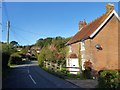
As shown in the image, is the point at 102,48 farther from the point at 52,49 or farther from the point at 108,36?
the point at 52,49

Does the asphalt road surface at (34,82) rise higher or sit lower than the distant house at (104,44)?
lower

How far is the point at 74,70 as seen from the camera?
36031 millimetres

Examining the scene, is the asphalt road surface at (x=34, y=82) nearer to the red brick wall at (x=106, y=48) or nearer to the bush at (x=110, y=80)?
the bush at (x=110, y=80)

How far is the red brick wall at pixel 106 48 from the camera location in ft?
109

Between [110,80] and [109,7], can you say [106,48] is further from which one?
[110,80]

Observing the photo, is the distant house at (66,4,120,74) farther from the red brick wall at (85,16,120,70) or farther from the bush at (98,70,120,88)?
the bush at (98,70,120,88)

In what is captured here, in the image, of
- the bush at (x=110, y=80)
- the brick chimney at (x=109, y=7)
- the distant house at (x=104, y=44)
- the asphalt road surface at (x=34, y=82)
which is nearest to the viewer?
the bush at (x=110, y=80)

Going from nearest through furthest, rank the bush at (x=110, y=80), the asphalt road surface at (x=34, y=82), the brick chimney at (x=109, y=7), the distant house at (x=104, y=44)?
the bush at (x=110, y=80)
the asphalt road surface at (x=34, y=82)
the distant house at (x=104, y=44)
the brick chimney at (x=109, y=7)

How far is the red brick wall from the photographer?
33109 millimetres

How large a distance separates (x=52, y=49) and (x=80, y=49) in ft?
50.8

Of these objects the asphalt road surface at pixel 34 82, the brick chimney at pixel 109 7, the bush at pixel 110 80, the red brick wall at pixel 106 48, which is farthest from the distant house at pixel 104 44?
the bush at pixel 110 80

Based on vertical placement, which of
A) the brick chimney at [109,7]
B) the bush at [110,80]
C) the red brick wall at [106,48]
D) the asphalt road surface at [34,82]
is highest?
the brick chimney at [109,7]

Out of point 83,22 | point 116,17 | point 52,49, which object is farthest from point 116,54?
point 52,49

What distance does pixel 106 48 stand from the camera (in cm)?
3381
